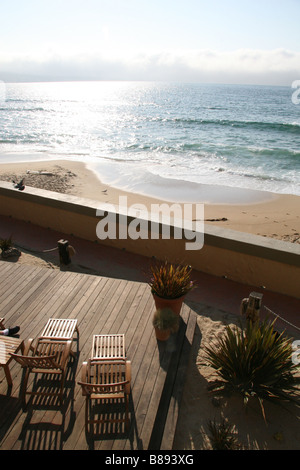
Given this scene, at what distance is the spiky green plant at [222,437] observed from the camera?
326 cm

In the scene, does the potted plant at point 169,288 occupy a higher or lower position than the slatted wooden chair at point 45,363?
higher

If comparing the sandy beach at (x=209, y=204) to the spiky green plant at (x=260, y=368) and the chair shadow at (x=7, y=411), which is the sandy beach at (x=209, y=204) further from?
the chair shadow at (x=7, y=411)

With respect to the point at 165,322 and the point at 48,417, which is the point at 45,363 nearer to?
the point at 48,417

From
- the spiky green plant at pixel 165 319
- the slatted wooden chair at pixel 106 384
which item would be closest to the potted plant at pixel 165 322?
the spiky green plant at pixel 165 319

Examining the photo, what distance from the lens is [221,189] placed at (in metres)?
15.1

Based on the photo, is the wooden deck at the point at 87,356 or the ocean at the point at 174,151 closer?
the wooden deck at the point at 87,356

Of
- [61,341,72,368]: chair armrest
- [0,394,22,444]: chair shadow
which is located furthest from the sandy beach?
[0,394,22,444]: chair shadow

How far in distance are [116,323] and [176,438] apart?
1586 millimetres

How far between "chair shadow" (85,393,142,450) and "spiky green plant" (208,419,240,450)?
0.83m

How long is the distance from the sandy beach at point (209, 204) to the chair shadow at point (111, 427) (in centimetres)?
774

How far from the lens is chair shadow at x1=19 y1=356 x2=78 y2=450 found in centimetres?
299

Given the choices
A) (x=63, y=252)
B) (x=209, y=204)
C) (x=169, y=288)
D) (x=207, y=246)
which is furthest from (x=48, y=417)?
(x=209, y=204)

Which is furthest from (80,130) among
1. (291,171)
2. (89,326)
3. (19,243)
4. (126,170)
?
(89,326)
